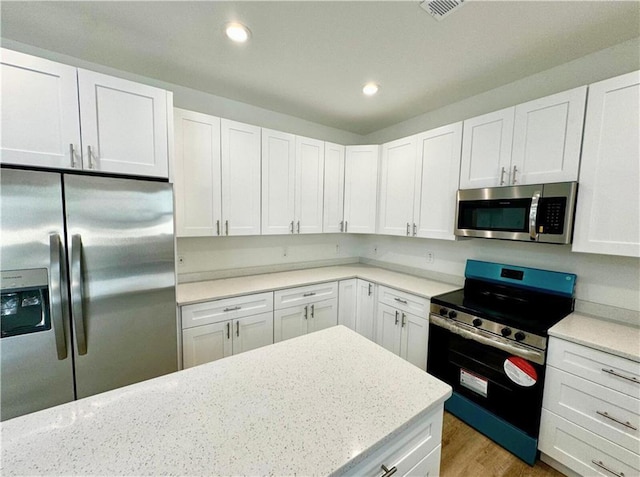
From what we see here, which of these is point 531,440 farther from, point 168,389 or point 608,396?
point 168,389

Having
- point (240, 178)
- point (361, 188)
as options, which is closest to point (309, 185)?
point (361, 188)

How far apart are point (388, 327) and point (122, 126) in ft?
8.85

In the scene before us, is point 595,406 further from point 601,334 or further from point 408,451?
point 408,451

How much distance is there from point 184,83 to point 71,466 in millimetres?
2632

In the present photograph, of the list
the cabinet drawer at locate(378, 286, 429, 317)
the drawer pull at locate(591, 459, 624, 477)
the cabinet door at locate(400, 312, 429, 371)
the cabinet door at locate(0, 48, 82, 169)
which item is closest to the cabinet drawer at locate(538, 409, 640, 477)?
the drawer pull at locate(591, 459, 624, 477)

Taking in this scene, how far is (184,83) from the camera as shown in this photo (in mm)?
2293

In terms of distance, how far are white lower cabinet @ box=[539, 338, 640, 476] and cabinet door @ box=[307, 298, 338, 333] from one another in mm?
1727

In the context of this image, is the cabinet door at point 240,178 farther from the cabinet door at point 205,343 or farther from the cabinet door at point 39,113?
the cabinet door at point 39,113

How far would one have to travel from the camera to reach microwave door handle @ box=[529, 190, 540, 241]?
1.71m

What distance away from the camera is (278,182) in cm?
263

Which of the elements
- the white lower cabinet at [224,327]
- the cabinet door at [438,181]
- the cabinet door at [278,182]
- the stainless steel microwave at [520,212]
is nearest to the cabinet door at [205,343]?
the white lower cabinet at [224,327]

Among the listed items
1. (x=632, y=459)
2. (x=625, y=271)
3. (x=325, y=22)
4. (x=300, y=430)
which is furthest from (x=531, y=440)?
(x=325, y=22)

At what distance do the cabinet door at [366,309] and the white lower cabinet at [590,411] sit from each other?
143cm

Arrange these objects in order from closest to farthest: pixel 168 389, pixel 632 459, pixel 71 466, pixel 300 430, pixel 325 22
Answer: pixel 71 466 < pixel 300 430 < pixel 168 389 < pixel 632 459 < pixel 325 22
